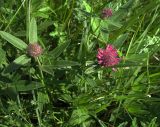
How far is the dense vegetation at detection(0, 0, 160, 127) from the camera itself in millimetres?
1308

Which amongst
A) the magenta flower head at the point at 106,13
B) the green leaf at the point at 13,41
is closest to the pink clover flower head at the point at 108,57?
the magenta flower head at the point at 106,13

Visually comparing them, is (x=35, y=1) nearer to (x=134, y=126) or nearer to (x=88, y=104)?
(x=88, y=104)

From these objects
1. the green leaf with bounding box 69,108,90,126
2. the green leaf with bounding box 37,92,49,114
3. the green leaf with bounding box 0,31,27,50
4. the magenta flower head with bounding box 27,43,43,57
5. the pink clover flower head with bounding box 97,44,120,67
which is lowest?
the green leaf with bounding box 69,108,90,126

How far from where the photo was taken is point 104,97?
1.40 meters

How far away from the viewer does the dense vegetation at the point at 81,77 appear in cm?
131

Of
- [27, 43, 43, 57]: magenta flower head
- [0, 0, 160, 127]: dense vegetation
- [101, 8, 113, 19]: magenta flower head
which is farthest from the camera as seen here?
[101, 8, 113, 19]: magenta flower head

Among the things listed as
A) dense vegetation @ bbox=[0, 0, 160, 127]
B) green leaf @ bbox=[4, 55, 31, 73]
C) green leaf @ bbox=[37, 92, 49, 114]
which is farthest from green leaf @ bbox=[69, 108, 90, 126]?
green leaf @ bbox=[4, 55, 31, 73]

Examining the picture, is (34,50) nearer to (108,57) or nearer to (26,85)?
(26,85)

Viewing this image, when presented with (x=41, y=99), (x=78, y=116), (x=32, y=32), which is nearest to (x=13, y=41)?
(x=32, y=32)

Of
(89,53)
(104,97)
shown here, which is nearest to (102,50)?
(89,53)

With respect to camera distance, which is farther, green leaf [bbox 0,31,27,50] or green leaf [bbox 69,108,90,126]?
green leaf [bbox 69,108,90,126]

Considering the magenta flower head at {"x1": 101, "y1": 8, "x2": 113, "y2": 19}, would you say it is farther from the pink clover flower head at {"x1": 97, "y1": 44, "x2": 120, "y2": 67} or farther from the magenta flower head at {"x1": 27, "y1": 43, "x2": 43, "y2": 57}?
the magenta flower head at {"x1": 27, "y1": 43, "x2": 43, "y2": 57}

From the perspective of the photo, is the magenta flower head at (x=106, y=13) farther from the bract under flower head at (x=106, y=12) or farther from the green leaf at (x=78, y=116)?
the green leaf at (x=78, y=116)

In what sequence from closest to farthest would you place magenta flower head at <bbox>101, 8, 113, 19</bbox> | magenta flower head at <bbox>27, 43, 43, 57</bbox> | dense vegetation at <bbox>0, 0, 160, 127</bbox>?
magenta flower head at <bbox>27, 43, 43, 57</bbox>, dense vegetation at <bbox>0, 0, 160, 127</bbox>, magenta flower head at <bbox>101, 8, 113, 19</bbox>
